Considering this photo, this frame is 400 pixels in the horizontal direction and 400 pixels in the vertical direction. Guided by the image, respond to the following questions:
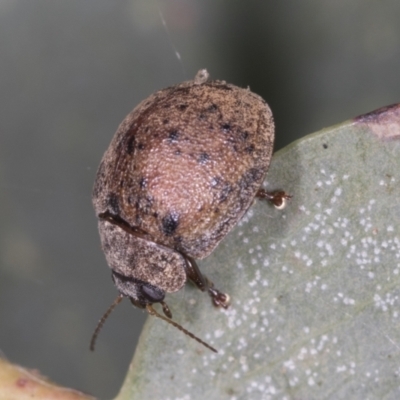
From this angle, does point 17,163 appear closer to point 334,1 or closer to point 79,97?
point 79,97

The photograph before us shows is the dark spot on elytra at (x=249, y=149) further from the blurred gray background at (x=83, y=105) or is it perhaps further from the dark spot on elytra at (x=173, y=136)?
the blurred gray background at (x=83, y=105)

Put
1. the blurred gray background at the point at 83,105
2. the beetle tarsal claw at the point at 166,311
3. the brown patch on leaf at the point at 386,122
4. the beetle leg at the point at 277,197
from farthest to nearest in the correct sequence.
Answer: the blurred gray background at the point at 83,105 → the beetle tarsal claw at the point at 166,311 → the beetle leg at the point at 277,197 → the brown patch on leaf at the point at 386,122

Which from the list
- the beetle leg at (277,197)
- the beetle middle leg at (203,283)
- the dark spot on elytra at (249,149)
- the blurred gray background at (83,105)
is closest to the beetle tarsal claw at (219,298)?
the beetle middle leg at (203,283)

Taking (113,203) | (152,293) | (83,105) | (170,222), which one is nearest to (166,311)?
(152,293)

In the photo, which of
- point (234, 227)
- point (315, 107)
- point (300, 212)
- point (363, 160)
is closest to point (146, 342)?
point (234, 227)

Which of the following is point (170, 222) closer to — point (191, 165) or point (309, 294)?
point (191, 165)

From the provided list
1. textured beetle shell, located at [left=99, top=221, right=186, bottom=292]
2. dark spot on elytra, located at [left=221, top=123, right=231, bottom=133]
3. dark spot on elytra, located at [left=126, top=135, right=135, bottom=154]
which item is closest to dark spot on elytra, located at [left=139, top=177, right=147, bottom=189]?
dark spot on elytra, located at [left=126, top=135, right=135, bottom=154]

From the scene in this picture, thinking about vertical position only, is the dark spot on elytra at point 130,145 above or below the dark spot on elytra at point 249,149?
above
